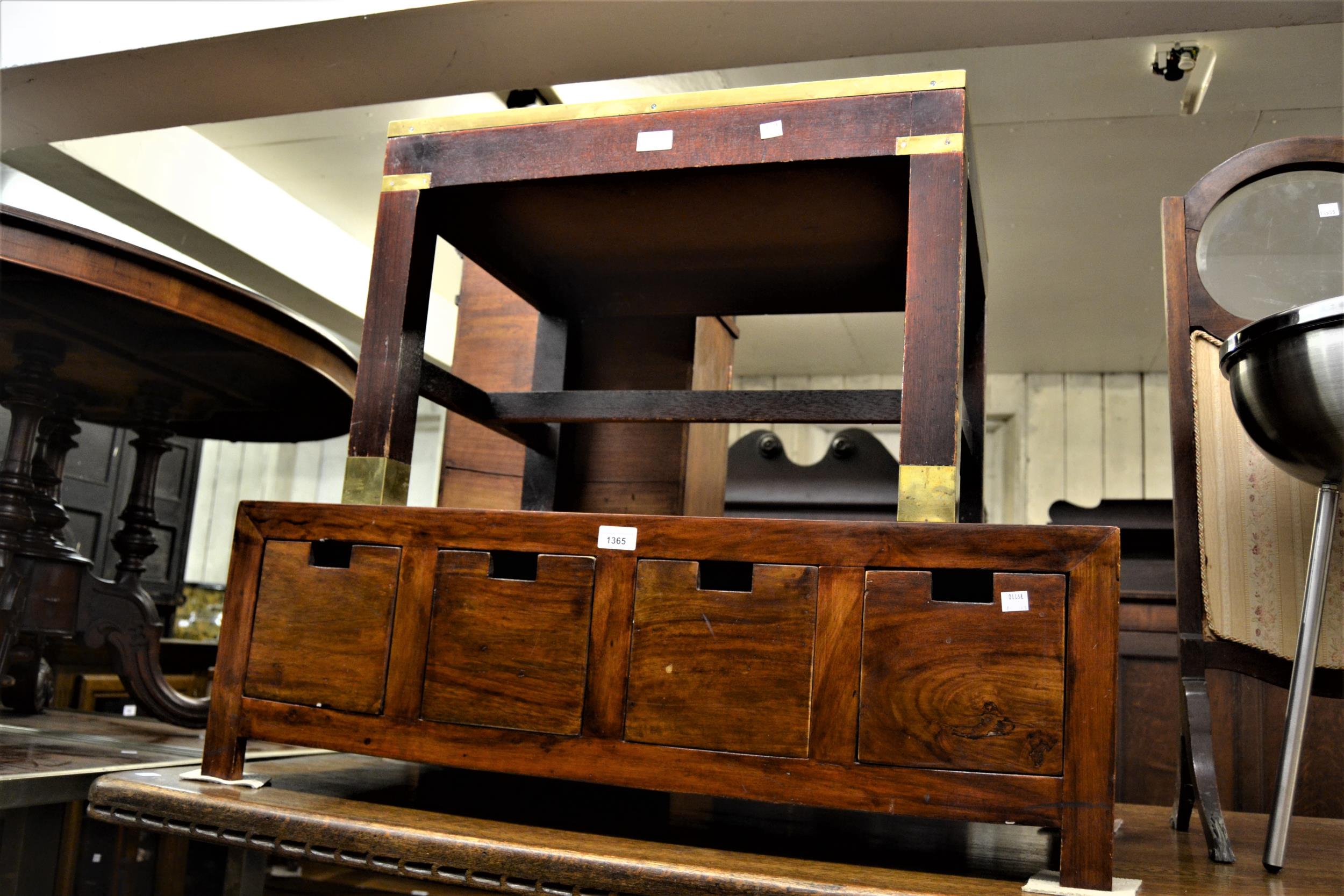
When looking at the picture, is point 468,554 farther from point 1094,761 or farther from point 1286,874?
point 1286,874

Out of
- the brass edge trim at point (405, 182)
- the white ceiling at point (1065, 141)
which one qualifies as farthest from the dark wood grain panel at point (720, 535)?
the white ceiling at point (1065, 141)

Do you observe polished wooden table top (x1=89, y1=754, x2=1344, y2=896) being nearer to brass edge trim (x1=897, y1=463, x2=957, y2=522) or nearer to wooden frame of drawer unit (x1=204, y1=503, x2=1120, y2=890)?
wooden frame of drawer unit (x1=204, y1=503, x2=1120, y2=890)

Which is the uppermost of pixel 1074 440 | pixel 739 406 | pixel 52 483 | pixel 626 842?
pixel 1074 440

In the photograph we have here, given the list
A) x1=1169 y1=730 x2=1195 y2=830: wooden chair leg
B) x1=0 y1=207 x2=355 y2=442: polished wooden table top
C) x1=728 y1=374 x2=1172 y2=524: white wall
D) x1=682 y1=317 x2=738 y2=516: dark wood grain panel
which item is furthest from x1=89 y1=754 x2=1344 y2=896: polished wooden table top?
x1=728 y1=374 x2=1172 y2=524: white wall

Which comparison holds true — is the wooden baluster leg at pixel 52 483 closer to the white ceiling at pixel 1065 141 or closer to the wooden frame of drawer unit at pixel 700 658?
the wooden frame of drawer unit at pixel 700 658

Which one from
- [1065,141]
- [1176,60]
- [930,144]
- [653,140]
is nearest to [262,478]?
[1065,141]

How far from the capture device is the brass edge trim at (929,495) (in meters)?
0.98

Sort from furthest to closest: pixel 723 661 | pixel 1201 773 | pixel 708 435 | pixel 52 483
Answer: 1. pixel 708 435
2. pixel 52 483
3. pixel 1201 773
4. pixel 723 661

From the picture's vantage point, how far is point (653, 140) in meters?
1.17

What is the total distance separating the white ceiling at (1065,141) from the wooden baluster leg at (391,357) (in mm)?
2267

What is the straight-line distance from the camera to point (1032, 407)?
689cm

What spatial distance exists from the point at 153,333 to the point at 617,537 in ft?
3.37

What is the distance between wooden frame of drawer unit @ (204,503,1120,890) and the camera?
0.87 m

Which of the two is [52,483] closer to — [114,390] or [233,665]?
[114,390]
